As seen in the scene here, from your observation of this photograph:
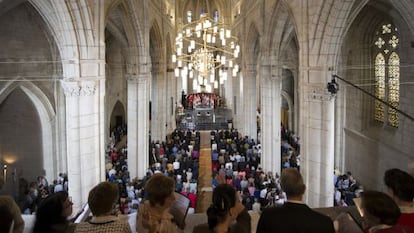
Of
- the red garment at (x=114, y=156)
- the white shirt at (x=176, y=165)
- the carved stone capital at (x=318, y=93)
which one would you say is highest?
the carved stone capital at (x=318, y=93)

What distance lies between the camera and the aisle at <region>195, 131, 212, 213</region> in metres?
16.5

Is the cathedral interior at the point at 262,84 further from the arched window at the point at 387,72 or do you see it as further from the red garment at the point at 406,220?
the red garment at the point at 406,220

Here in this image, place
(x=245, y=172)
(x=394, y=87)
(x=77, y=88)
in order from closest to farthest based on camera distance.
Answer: (x=77, y=88)
(x=394, y=87)
(x=245, y=172)

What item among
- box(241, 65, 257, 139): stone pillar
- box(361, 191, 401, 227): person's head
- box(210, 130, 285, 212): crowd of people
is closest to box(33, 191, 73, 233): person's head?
box(361, 191, 401, 227): person's head

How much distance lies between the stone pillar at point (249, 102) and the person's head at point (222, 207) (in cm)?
2365

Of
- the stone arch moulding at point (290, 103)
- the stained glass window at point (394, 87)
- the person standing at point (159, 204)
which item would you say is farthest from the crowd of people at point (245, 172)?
the person standing at point (159, 204)

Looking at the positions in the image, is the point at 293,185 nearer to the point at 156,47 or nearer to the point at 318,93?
the point at 318,93

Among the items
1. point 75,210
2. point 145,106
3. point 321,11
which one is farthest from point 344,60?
point 75,210

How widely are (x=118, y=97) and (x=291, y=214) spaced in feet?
84.5

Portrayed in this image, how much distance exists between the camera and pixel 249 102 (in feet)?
92.0

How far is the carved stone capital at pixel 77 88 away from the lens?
11.5m

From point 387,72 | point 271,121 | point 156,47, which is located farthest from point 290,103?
point 387,72

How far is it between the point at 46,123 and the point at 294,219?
1623cm

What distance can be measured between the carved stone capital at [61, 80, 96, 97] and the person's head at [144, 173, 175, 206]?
337 inches
